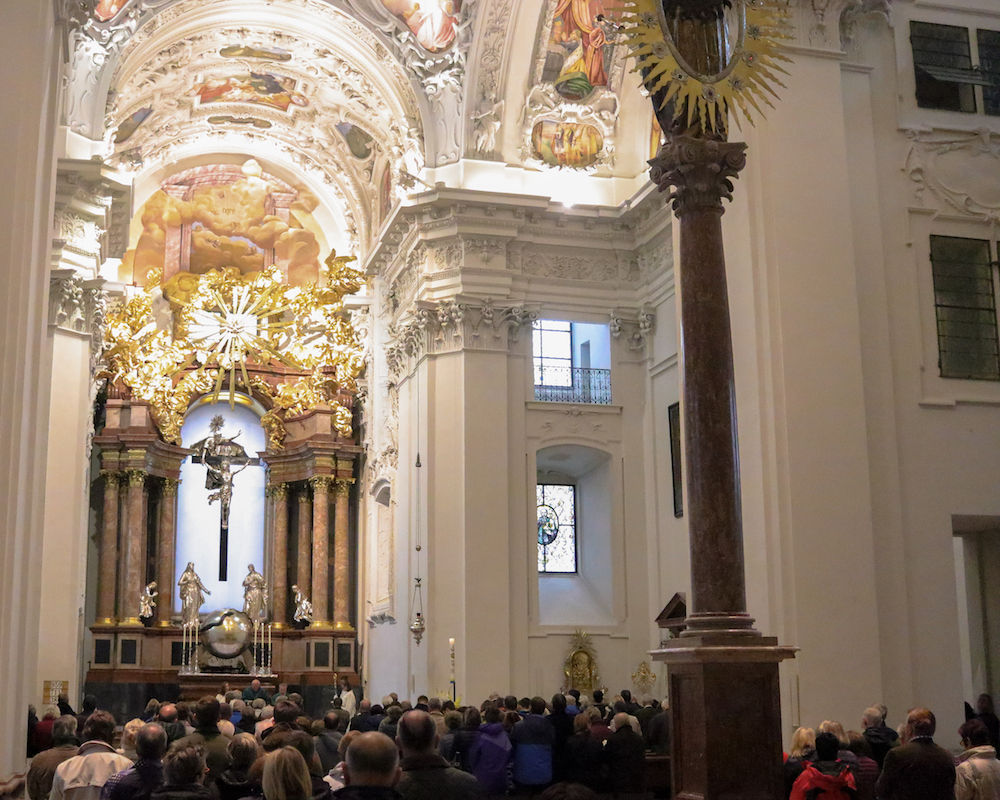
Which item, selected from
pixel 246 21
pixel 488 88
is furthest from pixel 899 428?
pixel 246 21

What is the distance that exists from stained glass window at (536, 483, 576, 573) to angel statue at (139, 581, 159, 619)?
8.64 m

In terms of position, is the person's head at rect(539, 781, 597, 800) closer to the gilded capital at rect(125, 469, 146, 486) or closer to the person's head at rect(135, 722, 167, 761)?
the person's head at rect(135, 722, 167, 761)

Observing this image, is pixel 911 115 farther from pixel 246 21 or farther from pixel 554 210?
pixel 246 21

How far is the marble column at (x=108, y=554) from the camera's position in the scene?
82.0ft

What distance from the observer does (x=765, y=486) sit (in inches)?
497

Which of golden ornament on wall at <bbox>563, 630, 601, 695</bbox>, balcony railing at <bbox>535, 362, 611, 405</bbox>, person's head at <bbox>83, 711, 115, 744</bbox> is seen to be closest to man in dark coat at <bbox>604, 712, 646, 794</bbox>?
person's head at <bbox>83, 711, 115, 744</bbox>

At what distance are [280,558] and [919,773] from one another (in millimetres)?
21511

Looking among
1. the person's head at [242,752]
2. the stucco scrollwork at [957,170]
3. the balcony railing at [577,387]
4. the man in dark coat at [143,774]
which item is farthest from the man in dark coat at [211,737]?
the balcony railing at [577,387]

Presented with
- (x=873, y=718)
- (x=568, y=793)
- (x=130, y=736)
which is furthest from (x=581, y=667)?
(x=568, y=793)

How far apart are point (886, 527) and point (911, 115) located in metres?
4.87

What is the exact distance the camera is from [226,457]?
88.4ft

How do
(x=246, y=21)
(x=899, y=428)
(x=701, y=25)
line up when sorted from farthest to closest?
1. (x=246, y=21)
2. (x=899, y=428)
3. (x=701, y=25)

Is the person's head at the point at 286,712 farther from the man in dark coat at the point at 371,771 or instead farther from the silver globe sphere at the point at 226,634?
the silver globe sphere at the point at 226,634

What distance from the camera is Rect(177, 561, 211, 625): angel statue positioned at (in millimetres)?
25406
